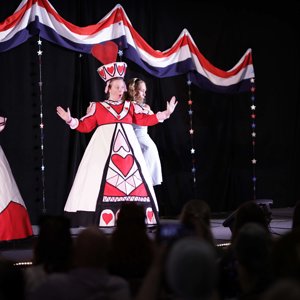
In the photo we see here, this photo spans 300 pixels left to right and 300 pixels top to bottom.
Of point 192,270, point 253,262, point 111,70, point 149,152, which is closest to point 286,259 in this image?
point 253,262

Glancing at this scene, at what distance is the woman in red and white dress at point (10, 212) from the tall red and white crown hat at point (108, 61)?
1425mm

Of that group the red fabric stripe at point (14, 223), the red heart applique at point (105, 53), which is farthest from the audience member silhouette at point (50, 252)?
the red heart applique at point (105, 53)

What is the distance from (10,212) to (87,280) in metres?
3.41

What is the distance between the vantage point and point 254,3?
9242 mm

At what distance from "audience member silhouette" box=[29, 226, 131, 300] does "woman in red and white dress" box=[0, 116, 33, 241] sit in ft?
10.6

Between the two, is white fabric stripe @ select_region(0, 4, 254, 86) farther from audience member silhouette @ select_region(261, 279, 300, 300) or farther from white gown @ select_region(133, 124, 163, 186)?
audience member silhouette @ select_region(261, 279, 300, 300)

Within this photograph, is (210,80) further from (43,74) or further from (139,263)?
(139,263)

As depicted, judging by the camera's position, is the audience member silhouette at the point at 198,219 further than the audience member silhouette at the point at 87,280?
→ Yes

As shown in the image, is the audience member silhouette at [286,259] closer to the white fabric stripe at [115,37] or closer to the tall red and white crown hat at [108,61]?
the tall red and white crown hat at [108,61]

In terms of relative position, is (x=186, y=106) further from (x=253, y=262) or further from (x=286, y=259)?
(x=286, y=259)

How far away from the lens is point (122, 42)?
7.01 metres

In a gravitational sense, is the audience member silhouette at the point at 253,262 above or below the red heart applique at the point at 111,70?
below

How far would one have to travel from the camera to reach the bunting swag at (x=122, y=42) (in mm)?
6434

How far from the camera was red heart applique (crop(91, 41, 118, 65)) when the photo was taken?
6629 millimetres
